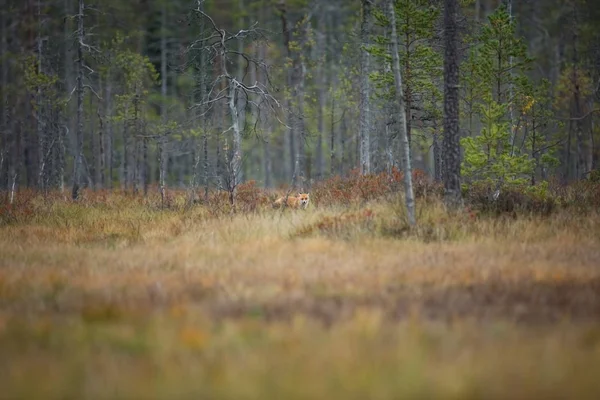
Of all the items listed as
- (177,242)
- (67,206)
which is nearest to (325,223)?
(177,242)

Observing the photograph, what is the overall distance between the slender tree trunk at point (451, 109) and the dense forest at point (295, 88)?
0.26 feet

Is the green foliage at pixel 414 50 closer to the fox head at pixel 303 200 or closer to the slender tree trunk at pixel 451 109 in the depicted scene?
the slender tree trunk at pixel 451 109

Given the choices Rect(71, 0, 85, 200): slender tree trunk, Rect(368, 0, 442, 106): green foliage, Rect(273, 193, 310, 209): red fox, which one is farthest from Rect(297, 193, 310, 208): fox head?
Rect(71, 0, 85, 200): slender tree trunk

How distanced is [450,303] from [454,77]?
26.2 ft

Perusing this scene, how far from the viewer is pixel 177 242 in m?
10.4

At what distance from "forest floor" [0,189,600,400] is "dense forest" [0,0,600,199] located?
12.2ft

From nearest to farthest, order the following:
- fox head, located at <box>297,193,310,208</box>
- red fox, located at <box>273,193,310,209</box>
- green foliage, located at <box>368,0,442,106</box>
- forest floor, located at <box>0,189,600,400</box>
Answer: forest floor, located at <box>0,189,600,400</box>, red fox, located at <box>273,193,310,209</box>, fox head, located at <box>297,193,310,208</box>, green foliage, located at <box>368,0,442,106</box>

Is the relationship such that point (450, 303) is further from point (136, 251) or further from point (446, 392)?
point (136, 251)

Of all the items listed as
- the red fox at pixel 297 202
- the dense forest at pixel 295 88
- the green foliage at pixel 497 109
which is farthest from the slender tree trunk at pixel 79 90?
the green foliage at pixel 497 109

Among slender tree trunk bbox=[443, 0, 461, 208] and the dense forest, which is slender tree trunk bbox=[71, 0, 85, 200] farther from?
slender tree trunk bbox=[443, 0, 461, 208]

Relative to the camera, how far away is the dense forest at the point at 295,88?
625 inches

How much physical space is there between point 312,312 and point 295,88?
2126cm

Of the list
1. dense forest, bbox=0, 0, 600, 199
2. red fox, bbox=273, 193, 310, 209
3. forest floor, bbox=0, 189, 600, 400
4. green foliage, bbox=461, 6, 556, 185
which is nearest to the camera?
forest floor, bbox=0, 189, 600, 400

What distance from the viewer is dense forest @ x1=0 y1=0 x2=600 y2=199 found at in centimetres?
1588
